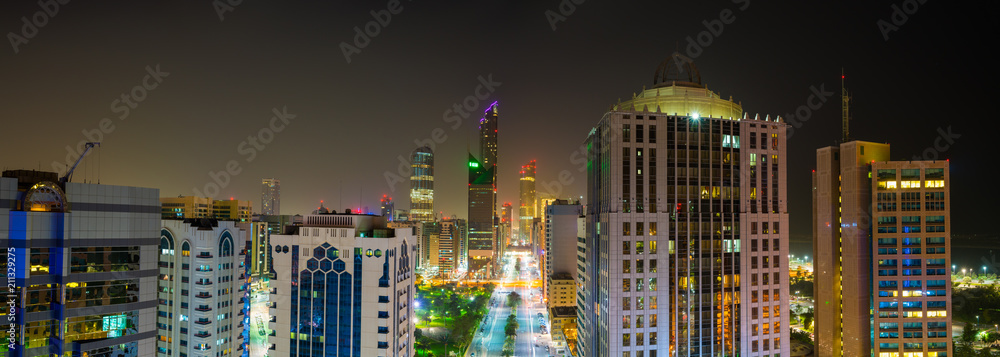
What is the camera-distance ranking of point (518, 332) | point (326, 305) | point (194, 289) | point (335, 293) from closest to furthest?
point (335, 293) → point (326, 305) → point (194, 289) → point (518, 332)

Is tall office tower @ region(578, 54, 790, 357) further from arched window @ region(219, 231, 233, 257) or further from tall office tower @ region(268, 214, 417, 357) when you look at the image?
arched window @ region(219, 231, 233, 257)

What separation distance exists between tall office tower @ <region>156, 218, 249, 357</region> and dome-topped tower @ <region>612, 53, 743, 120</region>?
2144 inches

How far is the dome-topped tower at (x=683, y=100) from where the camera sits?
50438 mm

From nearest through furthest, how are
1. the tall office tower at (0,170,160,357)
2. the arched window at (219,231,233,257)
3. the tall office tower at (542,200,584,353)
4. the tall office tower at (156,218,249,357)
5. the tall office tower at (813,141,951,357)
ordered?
the tall office tower at (0,170,160,357), the tall office tower at (156,218,249,357), the arched window at (219,231,233,257), the tall office tower at (813,141,951,357), the tall office tower at (542,200,584,353)

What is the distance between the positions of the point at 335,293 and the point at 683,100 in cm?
4042

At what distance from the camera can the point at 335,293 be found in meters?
52.0

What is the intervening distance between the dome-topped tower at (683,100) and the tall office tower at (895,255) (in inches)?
1389

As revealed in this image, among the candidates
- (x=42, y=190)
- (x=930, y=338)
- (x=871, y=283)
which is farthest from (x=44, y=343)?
(x=930, y=338)

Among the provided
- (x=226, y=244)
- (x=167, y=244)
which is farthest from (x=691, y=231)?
(x=167, y=244)

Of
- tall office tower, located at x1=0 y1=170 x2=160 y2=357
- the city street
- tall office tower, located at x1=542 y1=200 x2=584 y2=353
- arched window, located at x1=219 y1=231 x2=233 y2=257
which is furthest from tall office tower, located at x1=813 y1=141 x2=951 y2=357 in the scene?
arched window, located at x1=219 y1=231 x2=233 y2=257

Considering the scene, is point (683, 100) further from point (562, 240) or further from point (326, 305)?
point (562, 240)

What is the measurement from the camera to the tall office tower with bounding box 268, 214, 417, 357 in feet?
169

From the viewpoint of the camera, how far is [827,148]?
7812cm

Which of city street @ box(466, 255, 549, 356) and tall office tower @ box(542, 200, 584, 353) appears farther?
tall office tower @ box(542, 200, 584, 353)
